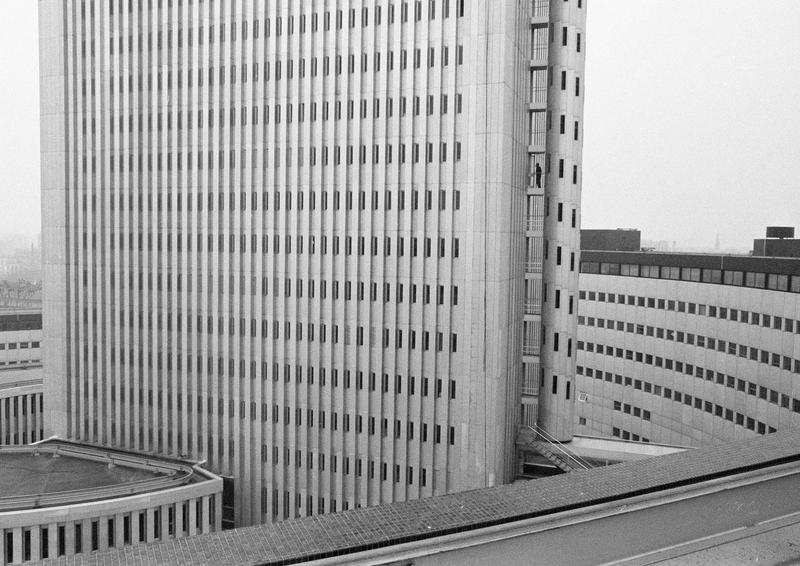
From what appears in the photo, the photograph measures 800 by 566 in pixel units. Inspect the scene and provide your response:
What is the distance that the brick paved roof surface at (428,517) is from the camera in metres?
5.09

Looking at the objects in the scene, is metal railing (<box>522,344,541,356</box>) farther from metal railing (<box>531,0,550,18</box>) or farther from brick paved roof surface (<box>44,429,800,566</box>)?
brick paved roof surface (<box>44,429,800,566</box>)

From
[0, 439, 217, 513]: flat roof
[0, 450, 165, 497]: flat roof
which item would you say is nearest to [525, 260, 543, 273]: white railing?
[0, 439, 217, 513]: flat roof

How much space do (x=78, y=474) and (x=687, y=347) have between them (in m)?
28.2

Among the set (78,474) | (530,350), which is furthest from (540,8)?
(78,474)

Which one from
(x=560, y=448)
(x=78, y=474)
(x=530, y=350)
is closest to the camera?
(x=560, y=448)

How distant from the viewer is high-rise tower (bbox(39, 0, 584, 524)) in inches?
980

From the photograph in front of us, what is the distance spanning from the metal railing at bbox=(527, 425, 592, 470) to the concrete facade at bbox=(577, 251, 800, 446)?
985 cm

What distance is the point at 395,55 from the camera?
25.9 m

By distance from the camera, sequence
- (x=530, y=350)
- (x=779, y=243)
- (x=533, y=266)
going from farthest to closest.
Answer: (x=779, y=243) < (x=530, y=350) < (x=533, y=266)

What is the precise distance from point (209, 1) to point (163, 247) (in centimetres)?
1018

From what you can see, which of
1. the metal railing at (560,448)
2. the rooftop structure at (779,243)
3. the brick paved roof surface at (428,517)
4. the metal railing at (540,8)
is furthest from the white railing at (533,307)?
the brick paved roof surface at (428,517)

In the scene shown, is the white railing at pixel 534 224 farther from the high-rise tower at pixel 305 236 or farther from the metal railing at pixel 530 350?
the metal railing at pixel 530 350

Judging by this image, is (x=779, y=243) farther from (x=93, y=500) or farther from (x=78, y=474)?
(x=78, y=474)

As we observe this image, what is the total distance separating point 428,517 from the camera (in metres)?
5.70
